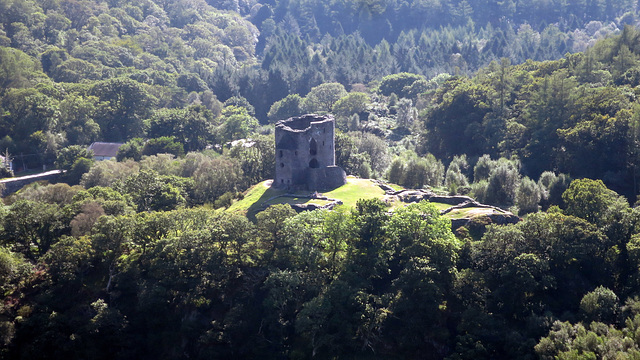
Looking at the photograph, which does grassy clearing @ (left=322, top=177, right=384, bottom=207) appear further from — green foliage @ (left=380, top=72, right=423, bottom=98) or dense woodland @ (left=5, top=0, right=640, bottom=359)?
green foliage @ (left=380, top=72, right=423, bottom=98)

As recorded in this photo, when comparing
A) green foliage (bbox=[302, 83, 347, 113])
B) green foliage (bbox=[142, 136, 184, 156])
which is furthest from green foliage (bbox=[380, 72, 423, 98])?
green foliage (bbox=[142, 136, 184, 156])

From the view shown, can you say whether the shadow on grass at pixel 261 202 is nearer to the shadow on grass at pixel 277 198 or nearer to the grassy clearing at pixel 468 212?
the shadow on grass at pixel 277 198

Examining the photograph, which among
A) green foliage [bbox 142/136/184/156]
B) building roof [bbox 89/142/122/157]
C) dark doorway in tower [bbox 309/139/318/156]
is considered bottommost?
building roof [bbox 89/142/122/157]

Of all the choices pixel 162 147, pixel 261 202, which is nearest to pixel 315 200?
pixel 261 202

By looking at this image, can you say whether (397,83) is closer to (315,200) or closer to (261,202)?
(261,202)

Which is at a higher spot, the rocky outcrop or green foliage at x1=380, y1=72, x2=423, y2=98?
green foliage at x1=380, y1=72, x2=423, y2=98

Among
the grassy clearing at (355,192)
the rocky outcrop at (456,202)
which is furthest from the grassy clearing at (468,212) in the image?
the grassy clearing at (355,192)
